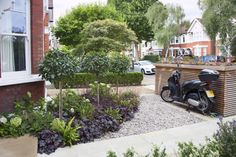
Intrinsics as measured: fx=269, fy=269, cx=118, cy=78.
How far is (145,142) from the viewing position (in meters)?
5.09

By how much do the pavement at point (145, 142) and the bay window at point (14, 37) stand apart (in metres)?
2.21

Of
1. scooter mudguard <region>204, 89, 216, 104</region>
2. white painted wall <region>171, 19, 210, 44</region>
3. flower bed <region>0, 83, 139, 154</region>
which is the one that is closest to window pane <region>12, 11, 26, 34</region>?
flower bed <region>0, 83, 139, 154</region>

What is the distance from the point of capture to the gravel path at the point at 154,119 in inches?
230

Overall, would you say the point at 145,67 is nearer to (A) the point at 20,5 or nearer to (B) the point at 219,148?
(A) the point at 20,5

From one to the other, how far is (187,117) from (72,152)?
354 centimetres

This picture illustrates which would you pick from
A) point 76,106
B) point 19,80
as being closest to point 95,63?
point 76,106

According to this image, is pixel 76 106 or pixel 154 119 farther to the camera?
pixel 154 119

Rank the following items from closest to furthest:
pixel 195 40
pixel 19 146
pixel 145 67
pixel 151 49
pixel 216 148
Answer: pixel 216 148
pixel 19 146
pixel 145 67
pixel 195 40
pixel 151 49

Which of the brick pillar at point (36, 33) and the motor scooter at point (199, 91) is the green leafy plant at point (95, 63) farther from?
the motor scooter at point (199, 91)

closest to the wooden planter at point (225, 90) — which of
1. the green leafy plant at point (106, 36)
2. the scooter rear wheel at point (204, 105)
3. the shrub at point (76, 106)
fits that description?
the scooter rear wheel at point (204, 105)

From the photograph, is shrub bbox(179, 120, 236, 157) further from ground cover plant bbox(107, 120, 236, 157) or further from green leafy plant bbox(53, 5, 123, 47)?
green leafy plant bbox(53, 5, 123, 47)

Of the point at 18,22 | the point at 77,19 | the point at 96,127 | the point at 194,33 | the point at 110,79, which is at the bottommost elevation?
the point at 96,127

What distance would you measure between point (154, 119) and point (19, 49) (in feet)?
11.7

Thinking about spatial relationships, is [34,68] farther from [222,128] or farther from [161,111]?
[222,128]
